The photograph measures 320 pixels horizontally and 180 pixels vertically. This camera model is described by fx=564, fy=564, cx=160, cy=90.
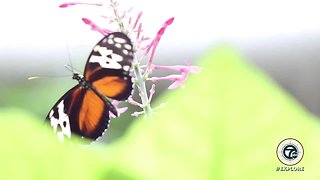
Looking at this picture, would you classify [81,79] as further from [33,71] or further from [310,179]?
[310,179]

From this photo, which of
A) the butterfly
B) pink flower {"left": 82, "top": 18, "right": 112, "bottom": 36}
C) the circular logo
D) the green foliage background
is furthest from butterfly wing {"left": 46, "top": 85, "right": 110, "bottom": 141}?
the green foliage background

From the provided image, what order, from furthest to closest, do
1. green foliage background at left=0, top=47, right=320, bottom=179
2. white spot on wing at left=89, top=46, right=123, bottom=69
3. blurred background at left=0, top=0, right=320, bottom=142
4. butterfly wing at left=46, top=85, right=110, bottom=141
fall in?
1. blurred background at left=0, top=0, right=320, bottom=142
2. white spot on wing at left=89, top=46, right=123, bottom=69
3. butterfly wing at left=46, top=85, right=110, bottom=141
4. green foliage background at left=0, top=47, right=320, bottom=179

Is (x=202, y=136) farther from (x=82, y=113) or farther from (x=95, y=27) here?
(x=95, y=27)

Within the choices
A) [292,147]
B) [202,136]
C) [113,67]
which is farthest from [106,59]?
[202,136]

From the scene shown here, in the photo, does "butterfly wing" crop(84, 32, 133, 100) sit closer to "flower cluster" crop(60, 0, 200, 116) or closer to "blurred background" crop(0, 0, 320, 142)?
"flower cluster" crop(60, 0, 200, 116)

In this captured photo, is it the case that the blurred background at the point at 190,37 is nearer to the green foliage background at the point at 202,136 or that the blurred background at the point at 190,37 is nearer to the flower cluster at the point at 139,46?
the flower cluster at the point at 139,46

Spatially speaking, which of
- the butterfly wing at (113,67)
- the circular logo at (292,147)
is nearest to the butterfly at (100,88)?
the butterfly wing at (113,67)
